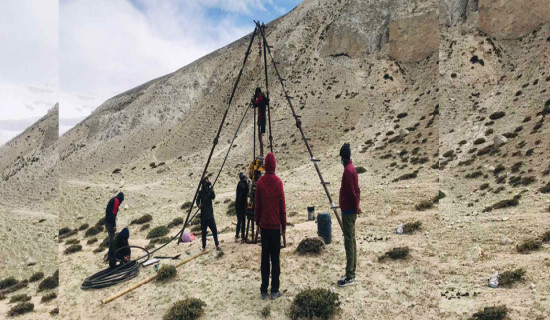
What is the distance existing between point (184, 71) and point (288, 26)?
25038mm

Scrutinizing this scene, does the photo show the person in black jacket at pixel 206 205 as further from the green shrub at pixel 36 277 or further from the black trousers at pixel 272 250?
the green shrub at pixel 36 277

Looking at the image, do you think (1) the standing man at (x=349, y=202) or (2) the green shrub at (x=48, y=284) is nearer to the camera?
(1) the standing man at (x=349, y=202)

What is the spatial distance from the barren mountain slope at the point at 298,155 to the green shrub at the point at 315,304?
253 millimetres

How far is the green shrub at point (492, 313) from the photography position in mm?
5340

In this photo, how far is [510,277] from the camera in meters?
6.64

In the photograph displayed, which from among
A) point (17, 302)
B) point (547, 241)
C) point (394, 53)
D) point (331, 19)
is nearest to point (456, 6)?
point (394, 53)

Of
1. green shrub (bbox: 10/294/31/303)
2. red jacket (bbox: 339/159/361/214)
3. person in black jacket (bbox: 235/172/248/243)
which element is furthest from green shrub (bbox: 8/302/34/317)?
red jacket (bbox: 339/159/361/214)

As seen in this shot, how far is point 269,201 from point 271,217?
1.13 feet

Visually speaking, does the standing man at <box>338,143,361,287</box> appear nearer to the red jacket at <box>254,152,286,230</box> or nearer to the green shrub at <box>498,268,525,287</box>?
the red jacket at <box>254,152,286,230</box>

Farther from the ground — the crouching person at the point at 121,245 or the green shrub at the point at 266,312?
the crouching person at the point at 121,245

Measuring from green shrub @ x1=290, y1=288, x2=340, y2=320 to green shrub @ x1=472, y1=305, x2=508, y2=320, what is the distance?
253 cm

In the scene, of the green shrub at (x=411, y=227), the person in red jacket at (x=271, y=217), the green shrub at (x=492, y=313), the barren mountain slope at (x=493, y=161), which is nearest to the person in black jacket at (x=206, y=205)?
the person in red jacket at (x=271, y=217)

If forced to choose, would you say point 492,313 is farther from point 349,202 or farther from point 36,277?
point 36,277

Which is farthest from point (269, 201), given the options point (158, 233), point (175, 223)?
point (175, 223)
